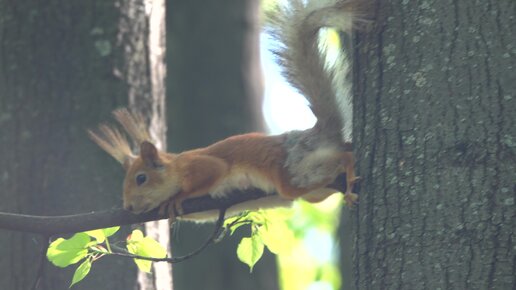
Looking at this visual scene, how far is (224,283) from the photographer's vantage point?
5566 millimetres

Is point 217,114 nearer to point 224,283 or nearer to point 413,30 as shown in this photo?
point 224,283

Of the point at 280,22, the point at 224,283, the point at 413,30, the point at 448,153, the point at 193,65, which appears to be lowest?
the point at 224,283

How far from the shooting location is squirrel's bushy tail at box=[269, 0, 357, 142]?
104 inches

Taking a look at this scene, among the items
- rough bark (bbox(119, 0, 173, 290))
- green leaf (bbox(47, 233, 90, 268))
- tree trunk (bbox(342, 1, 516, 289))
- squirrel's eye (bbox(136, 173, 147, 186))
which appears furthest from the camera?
squirrel's eye (bbox(136, 173, 147, 186))

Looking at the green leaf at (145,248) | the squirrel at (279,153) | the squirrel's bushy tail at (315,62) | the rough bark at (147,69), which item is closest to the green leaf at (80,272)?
the green leaf at (145,248)

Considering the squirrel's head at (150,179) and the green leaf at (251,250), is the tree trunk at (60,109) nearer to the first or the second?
the squirrel's head at (150,179)

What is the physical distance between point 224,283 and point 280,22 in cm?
302

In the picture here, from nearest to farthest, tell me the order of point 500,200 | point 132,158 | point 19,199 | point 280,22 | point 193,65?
point 500,200 < point 280,22 < point 19,199 < point 132,158 < point 193,65

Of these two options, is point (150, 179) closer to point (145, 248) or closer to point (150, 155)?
point (150, 155)

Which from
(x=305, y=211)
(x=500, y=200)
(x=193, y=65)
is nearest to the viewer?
(x=500, y=200)

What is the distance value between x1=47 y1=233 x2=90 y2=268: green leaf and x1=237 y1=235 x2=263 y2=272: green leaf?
0.48 m

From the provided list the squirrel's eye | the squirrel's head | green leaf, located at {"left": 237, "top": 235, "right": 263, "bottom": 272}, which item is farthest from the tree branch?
the squirrel's eye

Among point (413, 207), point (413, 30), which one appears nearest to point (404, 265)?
point (413, 207)

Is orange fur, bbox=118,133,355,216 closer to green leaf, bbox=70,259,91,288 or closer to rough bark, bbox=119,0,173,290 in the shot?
rough bark, bbox=119,0,173,290
